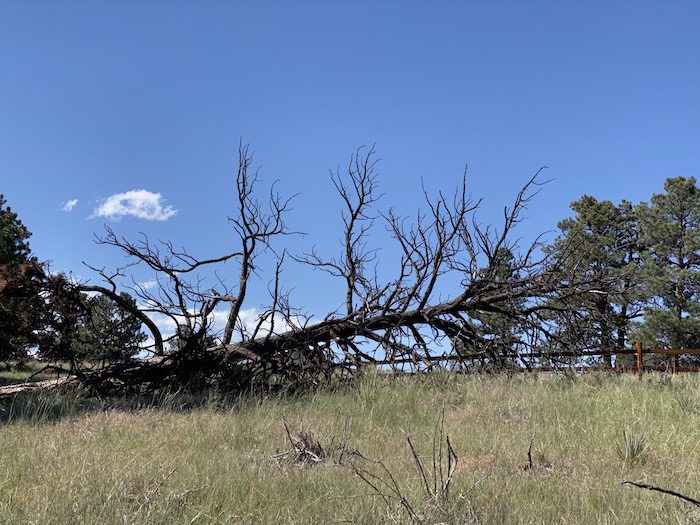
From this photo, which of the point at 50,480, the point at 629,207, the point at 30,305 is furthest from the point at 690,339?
the point at 50,480

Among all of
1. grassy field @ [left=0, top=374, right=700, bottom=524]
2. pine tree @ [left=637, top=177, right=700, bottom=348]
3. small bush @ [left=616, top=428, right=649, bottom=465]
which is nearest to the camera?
grassy field @ [left=0, top=374, right=700, bottom=524]

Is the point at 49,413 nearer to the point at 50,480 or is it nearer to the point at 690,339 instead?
the point at 50,480

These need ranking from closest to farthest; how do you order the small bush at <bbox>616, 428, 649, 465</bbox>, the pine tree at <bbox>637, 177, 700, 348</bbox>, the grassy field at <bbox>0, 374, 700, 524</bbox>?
the grassy field at <bbox>0, 374, 700, 524</bbox>, the small bush at <bbox>616, 428, 649, 465</bbox>, the pine tree at <bbox>637, 177, 700, 348</bbox>

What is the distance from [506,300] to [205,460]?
849 centimetres

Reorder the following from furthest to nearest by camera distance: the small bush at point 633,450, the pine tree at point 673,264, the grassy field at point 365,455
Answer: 1. the pine tree at point 673,264
2. the small bush at point 633,450
3. the grassy field at point 365,455

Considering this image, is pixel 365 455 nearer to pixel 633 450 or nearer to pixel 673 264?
pixel 633 450

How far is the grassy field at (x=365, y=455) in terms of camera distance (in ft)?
12.6

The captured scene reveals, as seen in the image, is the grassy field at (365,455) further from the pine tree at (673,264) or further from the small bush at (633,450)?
the pine tree at (673,264)

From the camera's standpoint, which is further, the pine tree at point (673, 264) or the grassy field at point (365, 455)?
the pine tree at point (673, 264)

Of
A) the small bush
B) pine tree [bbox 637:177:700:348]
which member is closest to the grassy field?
the small bush

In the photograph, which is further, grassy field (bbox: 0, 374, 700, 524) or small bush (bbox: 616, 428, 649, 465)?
small bush (bbox: 616, 428, 649, 465)

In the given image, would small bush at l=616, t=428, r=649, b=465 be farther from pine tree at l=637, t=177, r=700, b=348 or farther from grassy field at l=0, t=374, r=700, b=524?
pine tree at l=637, t=177, r=700, b=348

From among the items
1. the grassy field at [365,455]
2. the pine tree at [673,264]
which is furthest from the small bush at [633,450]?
the pine tree at [673,264]

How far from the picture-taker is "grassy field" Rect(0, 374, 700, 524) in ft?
12.6
